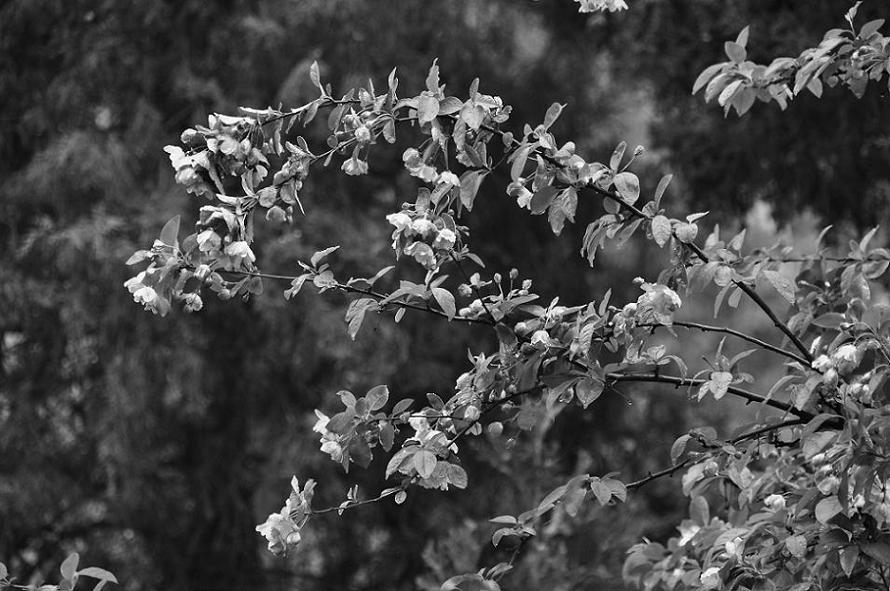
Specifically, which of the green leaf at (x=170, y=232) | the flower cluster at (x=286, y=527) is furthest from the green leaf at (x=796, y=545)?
the green leaf at (x=170, y=232)

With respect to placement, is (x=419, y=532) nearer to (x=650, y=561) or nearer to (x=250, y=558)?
(x=250, y=558)

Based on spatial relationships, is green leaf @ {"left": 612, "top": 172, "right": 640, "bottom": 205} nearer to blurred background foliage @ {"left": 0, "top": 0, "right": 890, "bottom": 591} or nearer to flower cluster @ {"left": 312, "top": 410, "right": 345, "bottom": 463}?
flower cluster @ {"left": 312, "top": 410, "right": 345, "bottom": 463}

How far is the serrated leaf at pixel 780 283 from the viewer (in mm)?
1653

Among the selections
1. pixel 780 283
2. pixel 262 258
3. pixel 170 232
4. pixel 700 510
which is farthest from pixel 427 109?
pixel 262 258

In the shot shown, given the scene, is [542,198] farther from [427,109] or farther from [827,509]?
[827,509]

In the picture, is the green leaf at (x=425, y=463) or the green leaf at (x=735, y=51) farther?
the green leaf at (x=735, y=51)

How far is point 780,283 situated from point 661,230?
0.25 meters

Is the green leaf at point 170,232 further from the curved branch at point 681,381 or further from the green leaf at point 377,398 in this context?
the curved branch at point 681,381

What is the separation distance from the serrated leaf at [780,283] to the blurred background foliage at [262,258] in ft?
7.53

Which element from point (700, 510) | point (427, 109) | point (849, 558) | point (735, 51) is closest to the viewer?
point (427, 109)

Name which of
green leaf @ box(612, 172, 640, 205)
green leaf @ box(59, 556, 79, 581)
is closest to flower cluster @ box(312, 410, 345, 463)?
green leaf @ box(59, 556, 79, 581)

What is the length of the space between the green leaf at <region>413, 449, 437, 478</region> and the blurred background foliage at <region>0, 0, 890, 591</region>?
2325 mm

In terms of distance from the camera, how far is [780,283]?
5.46 ft

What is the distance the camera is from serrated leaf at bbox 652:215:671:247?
1.52 metres
